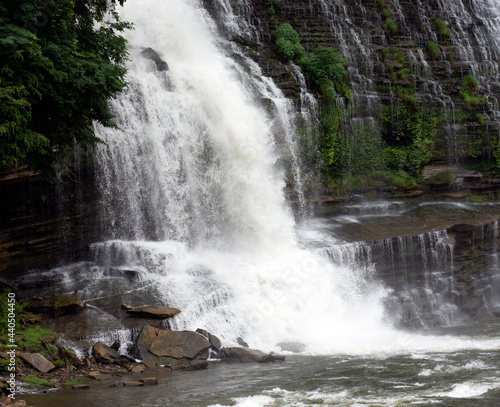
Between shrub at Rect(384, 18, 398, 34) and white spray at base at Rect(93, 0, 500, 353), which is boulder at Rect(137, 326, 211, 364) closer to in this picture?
white spray at base at Rect(93, 0, 500, 353)

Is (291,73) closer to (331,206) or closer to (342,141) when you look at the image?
(342,141)

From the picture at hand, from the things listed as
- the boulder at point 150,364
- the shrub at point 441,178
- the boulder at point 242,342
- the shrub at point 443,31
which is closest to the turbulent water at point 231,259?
the boulder at point 242,342

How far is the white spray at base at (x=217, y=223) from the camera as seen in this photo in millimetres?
15898

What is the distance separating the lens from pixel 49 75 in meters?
13.0

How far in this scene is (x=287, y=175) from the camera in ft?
77.1

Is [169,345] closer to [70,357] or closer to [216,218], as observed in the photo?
[70,357]

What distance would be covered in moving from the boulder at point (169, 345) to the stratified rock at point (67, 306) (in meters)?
2.00

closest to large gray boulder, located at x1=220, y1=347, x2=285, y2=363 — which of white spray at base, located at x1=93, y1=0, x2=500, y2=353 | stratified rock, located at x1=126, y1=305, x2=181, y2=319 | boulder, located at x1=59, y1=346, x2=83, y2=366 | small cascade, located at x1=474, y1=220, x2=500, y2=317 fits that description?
white spray at base, located at x1=93, y1=0, x2=500, y2=353

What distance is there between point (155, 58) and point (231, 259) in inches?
340

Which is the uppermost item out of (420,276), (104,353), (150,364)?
(104,353)

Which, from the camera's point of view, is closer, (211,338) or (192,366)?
(192,366)

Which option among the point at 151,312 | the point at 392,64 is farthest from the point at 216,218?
the point at 392,64

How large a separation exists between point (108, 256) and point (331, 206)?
1114 cm

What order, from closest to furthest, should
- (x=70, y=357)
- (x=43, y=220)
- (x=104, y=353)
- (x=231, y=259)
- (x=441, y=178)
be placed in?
(x=70, y=357)
(x=104, y=353)
(x=43, y=220)
(x=231, y=259)
(x=441, y=178)
